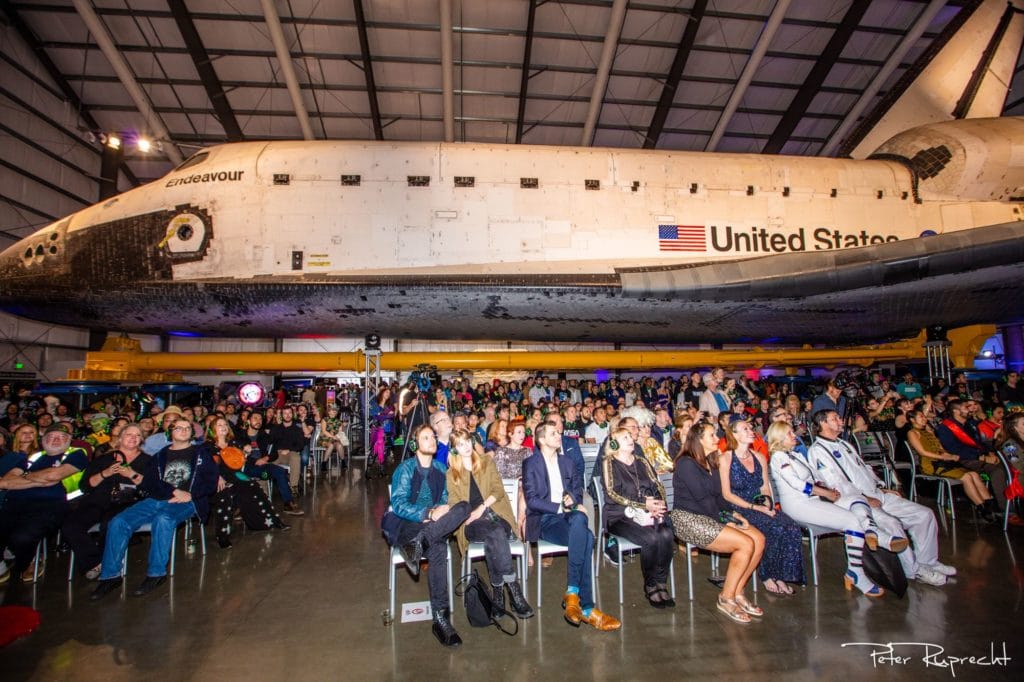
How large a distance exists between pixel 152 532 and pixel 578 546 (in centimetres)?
363

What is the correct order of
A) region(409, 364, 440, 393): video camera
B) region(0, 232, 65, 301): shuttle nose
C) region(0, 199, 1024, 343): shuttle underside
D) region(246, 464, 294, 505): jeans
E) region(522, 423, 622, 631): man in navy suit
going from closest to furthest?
1. region(522, 423, 622, 631): man in navy suit
2. region(0, 199, 1024, 343): shuttle underside
3. region(0, 232, 65, 301): shuttle nose
4. region(246, 464, 294, 505): jeans
5. region(409, 364, 440, 393): video camera

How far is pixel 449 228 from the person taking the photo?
621 cm

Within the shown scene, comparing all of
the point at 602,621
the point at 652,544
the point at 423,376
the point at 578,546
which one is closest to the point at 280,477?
the point at 423,376

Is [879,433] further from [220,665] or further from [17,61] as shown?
[17,61]

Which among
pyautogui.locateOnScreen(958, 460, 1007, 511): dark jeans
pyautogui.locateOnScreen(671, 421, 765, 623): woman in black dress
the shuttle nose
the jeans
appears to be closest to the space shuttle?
the shuttle nose

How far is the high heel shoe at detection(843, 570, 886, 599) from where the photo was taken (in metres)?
3.54

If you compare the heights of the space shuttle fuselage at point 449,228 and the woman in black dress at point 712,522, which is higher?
the space shuttle fuselage at point 449,228

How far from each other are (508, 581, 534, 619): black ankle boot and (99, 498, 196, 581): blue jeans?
9.93ft

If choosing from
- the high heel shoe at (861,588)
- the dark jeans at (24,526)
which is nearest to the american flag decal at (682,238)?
the high heel shoe at (861,588)

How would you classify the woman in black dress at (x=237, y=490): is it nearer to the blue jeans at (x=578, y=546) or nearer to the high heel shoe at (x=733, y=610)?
the blue jeans at (x=578, y=546)

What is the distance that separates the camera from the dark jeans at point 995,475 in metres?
5.18

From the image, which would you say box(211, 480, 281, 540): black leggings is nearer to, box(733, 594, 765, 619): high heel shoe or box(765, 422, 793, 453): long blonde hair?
box(733, 594, 765, 619): high heel shoe

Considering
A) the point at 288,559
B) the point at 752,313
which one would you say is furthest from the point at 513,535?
the point at 752,313

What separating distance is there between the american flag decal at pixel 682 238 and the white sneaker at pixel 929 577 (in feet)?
14.1
